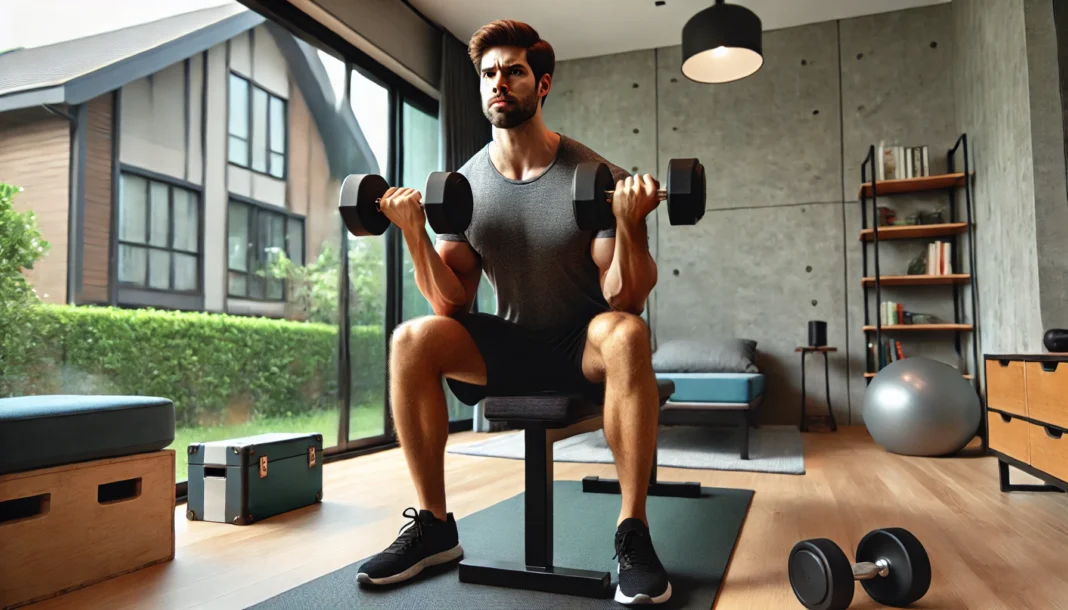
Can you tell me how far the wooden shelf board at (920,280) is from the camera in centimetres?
431

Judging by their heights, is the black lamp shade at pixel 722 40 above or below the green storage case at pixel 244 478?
above

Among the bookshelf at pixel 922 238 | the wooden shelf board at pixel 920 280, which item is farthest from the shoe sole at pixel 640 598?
the wooden shelf board at pixel 920 280

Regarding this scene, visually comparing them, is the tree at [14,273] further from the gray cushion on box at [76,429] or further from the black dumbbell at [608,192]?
the black dumbbell at [608,192]

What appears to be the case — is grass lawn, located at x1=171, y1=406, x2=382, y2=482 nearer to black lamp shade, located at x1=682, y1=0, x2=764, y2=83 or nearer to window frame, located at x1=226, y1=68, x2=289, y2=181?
window frame, located at x1=226, y1=68, x2=289, y2=181

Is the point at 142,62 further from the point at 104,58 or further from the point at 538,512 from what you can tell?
the point at 538,512

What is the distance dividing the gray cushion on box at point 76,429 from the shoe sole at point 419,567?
0.65m

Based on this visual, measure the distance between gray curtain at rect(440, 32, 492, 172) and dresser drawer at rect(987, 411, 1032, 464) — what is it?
3.20 m

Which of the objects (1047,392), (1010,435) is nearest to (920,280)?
(1010,435)

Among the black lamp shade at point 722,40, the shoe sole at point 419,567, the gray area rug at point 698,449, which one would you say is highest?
the black lamp shade at point 722,40

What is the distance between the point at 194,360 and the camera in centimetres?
296

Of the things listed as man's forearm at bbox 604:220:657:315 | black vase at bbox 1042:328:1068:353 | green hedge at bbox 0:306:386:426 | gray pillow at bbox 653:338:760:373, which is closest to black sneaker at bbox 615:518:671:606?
man's forearm at bbox 604:220:657:315

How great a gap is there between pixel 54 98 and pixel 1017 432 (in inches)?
135

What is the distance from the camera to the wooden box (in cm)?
146

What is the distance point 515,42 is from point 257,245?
2.08 metres
